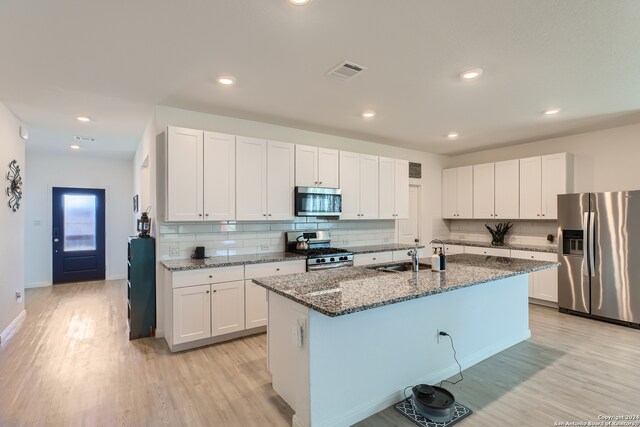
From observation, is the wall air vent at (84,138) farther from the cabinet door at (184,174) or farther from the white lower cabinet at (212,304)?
the white lower cabinet at (212,304)

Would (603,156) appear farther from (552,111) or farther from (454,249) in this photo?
(454,249)

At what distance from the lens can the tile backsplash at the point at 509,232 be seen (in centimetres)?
538

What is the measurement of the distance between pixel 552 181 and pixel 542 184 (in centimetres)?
14

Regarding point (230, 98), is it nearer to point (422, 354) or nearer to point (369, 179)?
point (369, 179)

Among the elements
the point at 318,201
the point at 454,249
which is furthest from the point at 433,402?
the point at 454,249

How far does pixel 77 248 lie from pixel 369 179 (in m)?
6.26

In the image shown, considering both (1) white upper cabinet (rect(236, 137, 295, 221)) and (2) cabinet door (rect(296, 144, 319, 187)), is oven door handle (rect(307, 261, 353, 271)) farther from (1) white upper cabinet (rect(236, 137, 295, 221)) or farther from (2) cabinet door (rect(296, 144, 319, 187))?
(2) cabinet door (rect(296, 144, 319, 187))

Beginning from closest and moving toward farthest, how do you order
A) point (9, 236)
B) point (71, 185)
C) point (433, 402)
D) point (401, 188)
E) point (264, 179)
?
point (433, 402), point (9, 236), point (264, 179), point (401, 188), point (71, 185)

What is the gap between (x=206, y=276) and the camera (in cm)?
346

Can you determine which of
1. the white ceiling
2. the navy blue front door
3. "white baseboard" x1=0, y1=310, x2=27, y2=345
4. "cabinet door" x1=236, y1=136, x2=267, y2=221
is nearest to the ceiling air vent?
the white ceiling

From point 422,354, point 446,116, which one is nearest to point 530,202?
point 446,116

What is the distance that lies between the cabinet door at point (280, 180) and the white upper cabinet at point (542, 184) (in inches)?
148

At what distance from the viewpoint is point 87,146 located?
597 centimetres

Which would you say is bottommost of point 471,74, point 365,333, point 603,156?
point 365,333
